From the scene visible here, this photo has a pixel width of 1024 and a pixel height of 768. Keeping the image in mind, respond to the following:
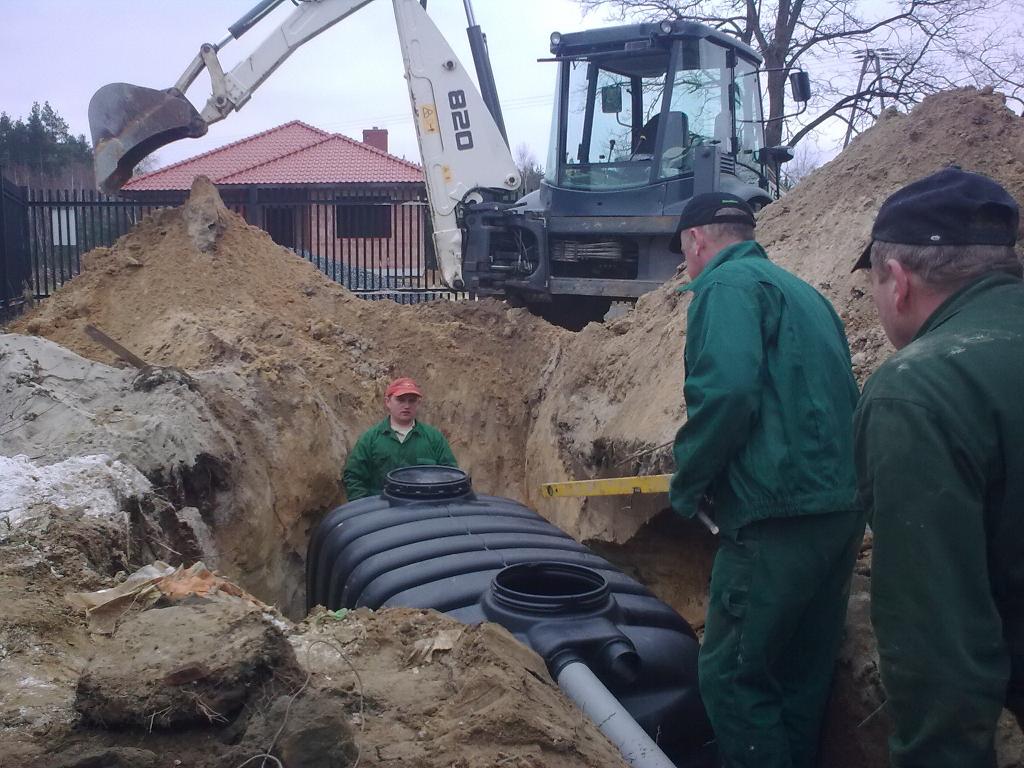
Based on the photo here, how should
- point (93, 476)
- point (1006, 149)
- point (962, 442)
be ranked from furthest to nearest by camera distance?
point (1006, 149), point (93, 476), point (962, 442)

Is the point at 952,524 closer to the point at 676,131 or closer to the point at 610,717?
the point at 610,717

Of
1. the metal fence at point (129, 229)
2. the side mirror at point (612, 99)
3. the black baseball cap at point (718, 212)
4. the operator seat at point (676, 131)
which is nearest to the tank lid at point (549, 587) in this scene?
the black baseball cap at point (718, 212)

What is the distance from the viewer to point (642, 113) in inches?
356

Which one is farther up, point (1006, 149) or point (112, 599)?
point (1006, 149)

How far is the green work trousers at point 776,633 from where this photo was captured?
9.77 ft

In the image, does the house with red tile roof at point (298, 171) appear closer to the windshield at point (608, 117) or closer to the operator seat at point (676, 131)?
the windshield at point (608, 117)

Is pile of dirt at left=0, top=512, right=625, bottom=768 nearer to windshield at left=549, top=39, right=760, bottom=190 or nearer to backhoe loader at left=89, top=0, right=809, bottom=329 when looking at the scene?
backhoe loader at left=89, top=0, right=809, bottom=329

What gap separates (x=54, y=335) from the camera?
298 inches

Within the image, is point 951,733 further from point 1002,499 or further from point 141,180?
point 141,180

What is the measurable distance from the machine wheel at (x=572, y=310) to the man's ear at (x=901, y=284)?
7.54 m

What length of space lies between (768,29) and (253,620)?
21.0 metres

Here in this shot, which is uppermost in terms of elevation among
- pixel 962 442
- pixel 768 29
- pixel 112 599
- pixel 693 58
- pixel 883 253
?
pixel 768 29

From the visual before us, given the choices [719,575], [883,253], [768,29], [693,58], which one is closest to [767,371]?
[719,575]

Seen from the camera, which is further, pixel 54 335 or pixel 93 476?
pixel 54 335
